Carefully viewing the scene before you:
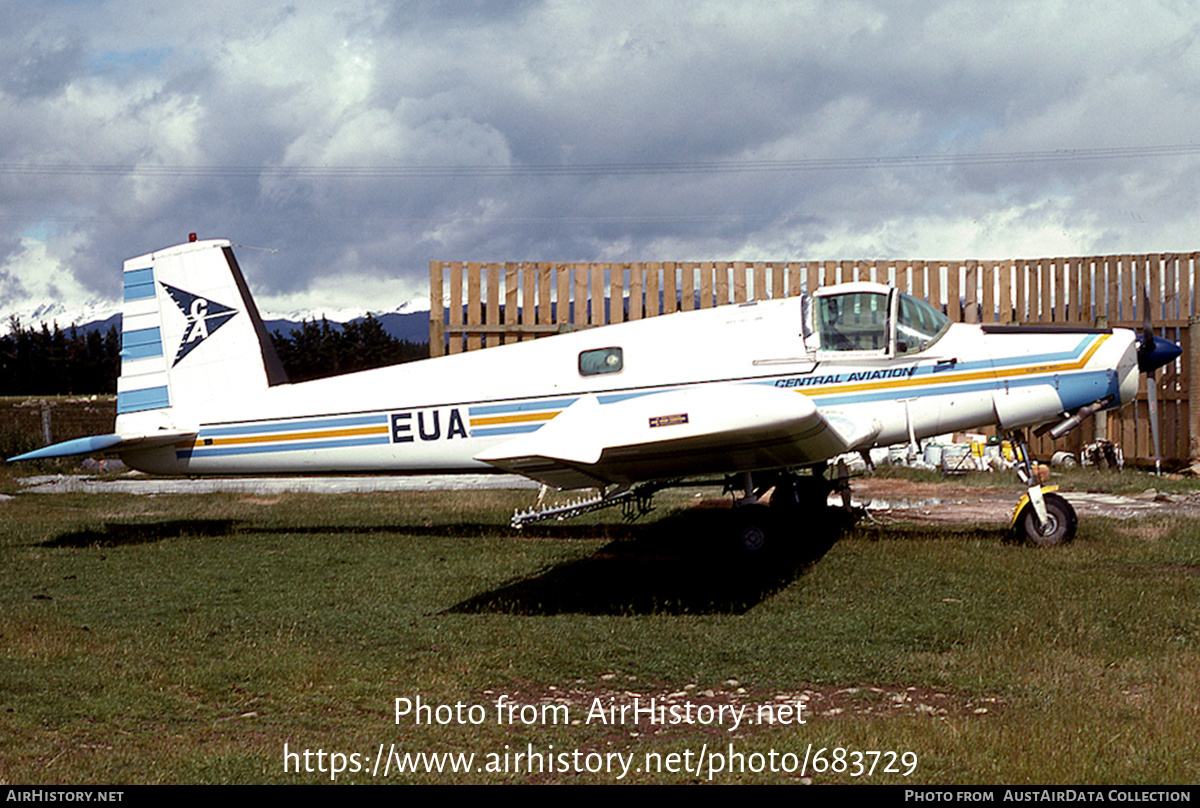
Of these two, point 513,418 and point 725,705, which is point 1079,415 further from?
point 725,705

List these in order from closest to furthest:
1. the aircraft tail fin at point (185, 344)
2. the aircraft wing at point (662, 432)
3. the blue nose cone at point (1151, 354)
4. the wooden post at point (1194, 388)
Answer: the aircraft wing at point (662, 432) → the blue nose cone at point (1151, 354) → the aircraft tail fin at point (185, 344) → the wooden post at point (1194, 388)

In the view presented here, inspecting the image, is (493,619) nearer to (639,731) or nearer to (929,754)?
(639,731)

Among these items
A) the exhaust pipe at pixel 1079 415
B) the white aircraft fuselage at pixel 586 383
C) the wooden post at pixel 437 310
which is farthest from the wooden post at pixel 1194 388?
the wooden post at pixel 437 310

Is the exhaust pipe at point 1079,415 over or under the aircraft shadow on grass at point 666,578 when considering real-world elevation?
over

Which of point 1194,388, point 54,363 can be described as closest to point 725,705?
point 1194,388

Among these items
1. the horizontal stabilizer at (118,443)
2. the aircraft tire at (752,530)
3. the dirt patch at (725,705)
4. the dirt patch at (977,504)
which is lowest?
the dirt patch at (725,705)

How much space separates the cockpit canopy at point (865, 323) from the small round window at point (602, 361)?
2103mm

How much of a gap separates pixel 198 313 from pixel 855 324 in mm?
7865

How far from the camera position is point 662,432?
731 centimetres

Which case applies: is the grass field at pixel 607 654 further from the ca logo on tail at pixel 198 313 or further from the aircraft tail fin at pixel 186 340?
the ca logo on tail at pixel 198 313

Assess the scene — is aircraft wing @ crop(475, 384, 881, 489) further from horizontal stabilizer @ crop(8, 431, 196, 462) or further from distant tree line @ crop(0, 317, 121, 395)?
distant tree line @ crop(0, 317, 121, 395)

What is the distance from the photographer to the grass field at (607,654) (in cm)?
494

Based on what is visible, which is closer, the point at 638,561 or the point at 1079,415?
the point at 638,561
